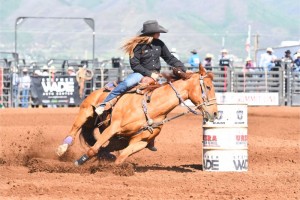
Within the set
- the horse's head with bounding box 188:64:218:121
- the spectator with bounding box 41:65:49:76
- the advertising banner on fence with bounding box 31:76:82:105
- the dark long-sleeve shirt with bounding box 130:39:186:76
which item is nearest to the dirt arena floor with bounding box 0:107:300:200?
the horse's head with bounding box 188:64:218:121

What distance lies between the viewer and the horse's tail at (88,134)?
13.3 metres

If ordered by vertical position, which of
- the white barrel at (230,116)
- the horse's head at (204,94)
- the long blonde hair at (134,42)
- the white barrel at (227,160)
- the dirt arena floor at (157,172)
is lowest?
the dirt arena floor at (157,172)

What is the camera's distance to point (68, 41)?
613ft

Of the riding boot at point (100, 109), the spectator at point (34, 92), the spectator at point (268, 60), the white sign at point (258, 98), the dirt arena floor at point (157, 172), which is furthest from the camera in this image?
the spectator at point (268, 60)

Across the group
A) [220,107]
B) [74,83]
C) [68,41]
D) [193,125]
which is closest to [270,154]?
[220,107]

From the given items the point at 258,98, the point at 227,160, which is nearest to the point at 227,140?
the point at 227,160

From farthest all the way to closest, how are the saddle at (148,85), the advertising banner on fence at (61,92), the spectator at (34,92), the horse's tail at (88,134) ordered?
the advertising banner on fence at (61,92) → the spectator at (34,92) → the horse's tail at (88,134) → the saddle at (148,85)

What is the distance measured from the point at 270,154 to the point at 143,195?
5911 mm

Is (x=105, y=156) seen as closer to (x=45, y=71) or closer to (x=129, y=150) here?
(x=129, y=150)

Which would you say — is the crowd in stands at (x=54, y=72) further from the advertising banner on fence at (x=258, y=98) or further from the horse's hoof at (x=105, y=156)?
the horse's hoof at (x=105, y=156)

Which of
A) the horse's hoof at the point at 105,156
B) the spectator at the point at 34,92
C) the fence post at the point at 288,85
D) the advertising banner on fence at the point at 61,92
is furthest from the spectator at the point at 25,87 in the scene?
the horse's hoof at the point at 105,156

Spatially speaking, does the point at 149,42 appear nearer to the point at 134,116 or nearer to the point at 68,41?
the point at 134,116

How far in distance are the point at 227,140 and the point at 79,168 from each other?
2080mm

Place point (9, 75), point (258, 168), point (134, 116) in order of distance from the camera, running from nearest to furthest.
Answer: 1. point (134, 116)
2. point (258, 168)
3. point (9, 75)
